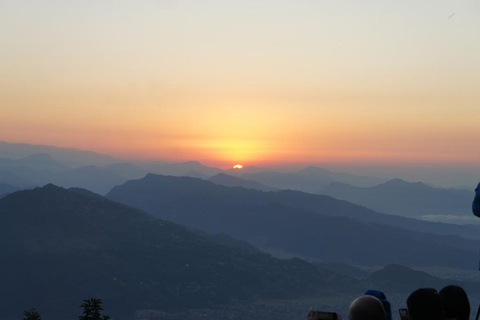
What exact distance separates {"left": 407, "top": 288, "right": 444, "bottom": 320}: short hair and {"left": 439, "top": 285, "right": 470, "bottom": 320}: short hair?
922 millimetres

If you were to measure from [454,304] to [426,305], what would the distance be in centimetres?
134

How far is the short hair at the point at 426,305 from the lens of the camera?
10430 mm

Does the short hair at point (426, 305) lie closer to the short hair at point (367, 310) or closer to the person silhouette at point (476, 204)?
the short hair at point (367, 310)

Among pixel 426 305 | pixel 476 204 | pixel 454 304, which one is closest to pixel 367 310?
pixel 426 305

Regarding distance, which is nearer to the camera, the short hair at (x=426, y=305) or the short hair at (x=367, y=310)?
the short hair at (x=367, y=310)

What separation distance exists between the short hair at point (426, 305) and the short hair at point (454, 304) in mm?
922

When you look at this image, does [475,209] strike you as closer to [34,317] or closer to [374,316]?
[374,316]

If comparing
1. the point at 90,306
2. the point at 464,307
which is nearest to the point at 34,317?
the point at 90,306

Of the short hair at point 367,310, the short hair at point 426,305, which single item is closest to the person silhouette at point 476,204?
the short hair at point 426,305

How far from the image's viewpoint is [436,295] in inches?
415

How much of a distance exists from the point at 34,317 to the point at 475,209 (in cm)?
5841

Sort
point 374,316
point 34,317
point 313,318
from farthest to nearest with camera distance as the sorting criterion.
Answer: point 34,317, point 374,316, point 313,318

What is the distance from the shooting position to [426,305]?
10.4 m

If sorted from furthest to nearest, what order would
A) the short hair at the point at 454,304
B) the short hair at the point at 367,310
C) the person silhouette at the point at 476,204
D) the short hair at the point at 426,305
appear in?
the short hair at the point at 454,304 → the person silhouette at the point at 476,204 → the short hair at the point at 426,305 → the short hair at the point at 367,310
